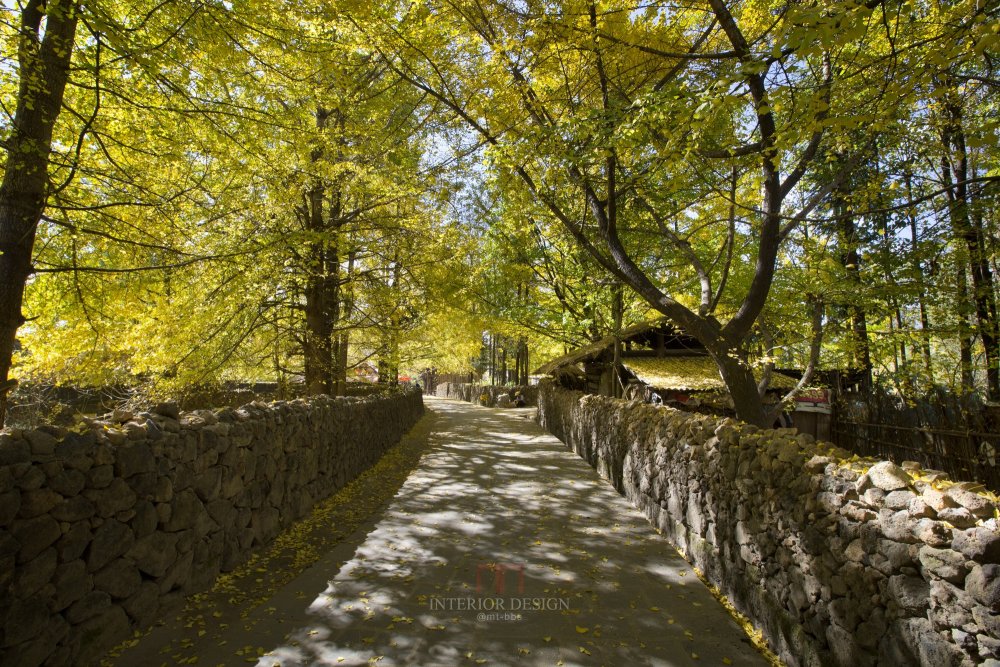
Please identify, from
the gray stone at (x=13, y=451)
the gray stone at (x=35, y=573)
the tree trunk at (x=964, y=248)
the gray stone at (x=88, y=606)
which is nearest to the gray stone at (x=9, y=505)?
the gray stone at (x=13, y=451)

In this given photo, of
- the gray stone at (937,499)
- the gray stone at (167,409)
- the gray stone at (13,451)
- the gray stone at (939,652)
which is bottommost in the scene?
the gray stone at (939,652)

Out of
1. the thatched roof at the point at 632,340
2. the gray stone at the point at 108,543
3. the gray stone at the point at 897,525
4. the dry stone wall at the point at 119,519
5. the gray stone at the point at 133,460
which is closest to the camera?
the gray stone at the point at 897,525

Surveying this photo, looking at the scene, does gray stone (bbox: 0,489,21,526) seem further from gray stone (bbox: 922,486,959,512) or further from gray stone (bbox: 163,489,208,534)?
gray stone (bbox: 922,486,959,512)

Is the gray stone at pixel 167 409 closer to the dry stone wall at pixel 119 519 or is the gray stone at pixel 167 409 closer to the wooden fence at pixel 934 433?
the dry stone wall at pixel 119 519

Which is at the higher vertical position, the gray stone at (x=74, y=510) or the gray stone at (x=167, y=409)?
the gray stone at (x=167, y=409)

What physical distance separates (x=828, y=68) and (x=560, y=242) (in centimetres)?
1183

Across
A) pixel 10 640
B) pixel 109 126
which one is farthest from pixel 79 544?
pixel 109 126

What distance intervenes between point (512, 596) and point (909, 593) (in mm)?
2934

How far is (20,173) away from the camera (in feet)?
16.1

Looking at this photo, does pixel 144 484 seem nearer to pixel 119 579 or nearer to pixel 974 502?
pixel 119 579

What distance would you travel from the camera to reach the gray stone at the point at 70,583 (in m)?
3.03

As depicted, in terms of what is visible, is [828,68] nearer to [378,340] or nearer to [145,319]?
[145,319]

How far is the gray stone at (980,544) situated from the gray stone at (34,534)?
448cm

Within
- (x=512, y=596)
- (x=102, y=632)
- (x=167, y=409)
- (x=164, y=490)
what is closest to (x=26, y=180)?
(x=167, y=409)
